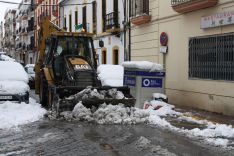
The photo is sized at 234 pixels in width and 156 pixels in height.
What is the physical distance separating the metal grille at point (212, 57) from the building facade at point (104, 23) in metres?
6.38

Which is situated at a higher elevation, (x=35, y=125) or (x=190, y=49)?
(x=190, y=49)

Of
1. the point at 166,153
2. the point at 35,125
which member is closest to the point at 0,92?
the point at 35,125

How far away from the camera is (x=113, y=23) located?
74.5 ft

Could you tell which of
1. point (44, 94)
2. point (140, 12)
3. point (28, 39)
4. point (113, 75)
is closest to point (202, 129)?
point (44, 94)

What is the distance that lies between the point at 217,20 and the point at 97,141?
6115 millimetres

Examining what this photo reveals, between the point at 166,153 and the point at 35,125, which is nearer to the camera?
the point at 166,153

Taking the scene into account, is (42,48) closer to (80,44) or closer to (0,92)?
(80,44)

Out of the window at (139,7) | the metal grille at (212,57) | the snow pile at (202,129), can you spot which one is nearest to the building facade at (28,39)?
the window at (139,7)

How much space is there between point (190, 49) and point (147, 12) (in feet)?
12.6

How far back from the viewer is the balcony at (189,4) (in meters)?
13.3

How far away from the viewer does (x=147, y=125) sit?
10727 millimetres

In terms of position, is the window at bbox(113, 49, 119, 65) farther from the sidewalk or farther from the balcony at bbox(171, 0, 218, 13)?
the sidewalk

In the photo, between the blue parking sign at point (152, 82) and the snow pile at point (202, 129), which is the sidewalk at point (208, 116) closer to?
the snow pile at point (202, 129)

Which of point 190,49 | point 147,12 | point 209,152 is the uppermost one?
point 147,12
